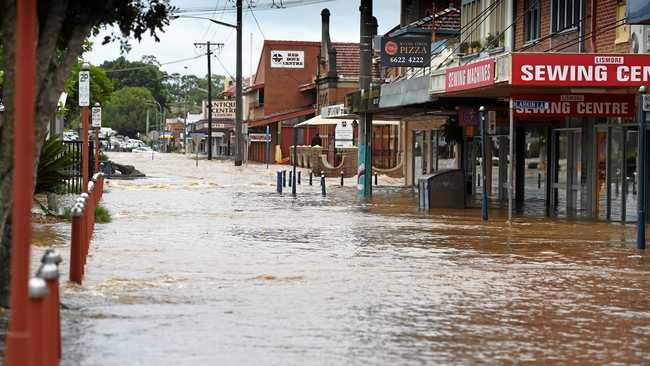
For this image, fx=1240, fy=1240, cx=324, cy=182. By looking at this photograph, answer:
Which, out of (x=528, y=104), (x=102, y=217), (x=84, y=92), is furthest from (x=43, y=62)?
(x=528, y=104)

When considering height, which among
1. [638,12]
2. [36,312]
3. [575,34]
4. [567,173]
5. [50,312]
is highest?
[575,34]

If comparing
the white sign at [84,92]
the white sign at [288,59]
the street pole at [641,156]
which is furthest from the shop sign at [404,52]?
the white sign at [288,59]

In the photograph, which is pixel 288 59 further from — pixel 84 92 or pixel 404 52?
pixel 84 92

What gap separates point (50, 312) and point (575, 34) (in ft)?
77.8

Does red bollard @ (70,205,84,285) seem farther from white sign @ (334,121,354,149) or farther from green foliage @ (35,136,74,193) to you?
white sign @ (334,121,354,149)

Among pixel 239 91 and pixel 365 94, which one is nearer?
pixel 365 94

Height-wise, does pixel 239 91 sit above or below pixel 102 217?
above

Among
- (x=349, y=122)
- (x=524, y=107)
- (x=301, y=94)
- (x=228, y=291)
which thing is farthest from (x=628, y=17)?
(x=301, y=94)

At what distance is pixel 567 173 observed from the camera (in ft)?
101

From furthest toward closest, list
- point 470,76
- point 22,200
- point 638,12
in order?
point 470,76 < point 638,12 < point 22,200

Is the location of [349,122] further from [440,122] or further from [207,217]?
Answer: [207,217]

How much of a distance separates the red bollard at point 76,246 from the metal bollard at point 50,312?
454cm

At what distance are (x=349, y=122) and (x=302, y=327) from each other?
1876 inches

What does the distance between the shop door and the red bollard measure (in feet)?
59.1
